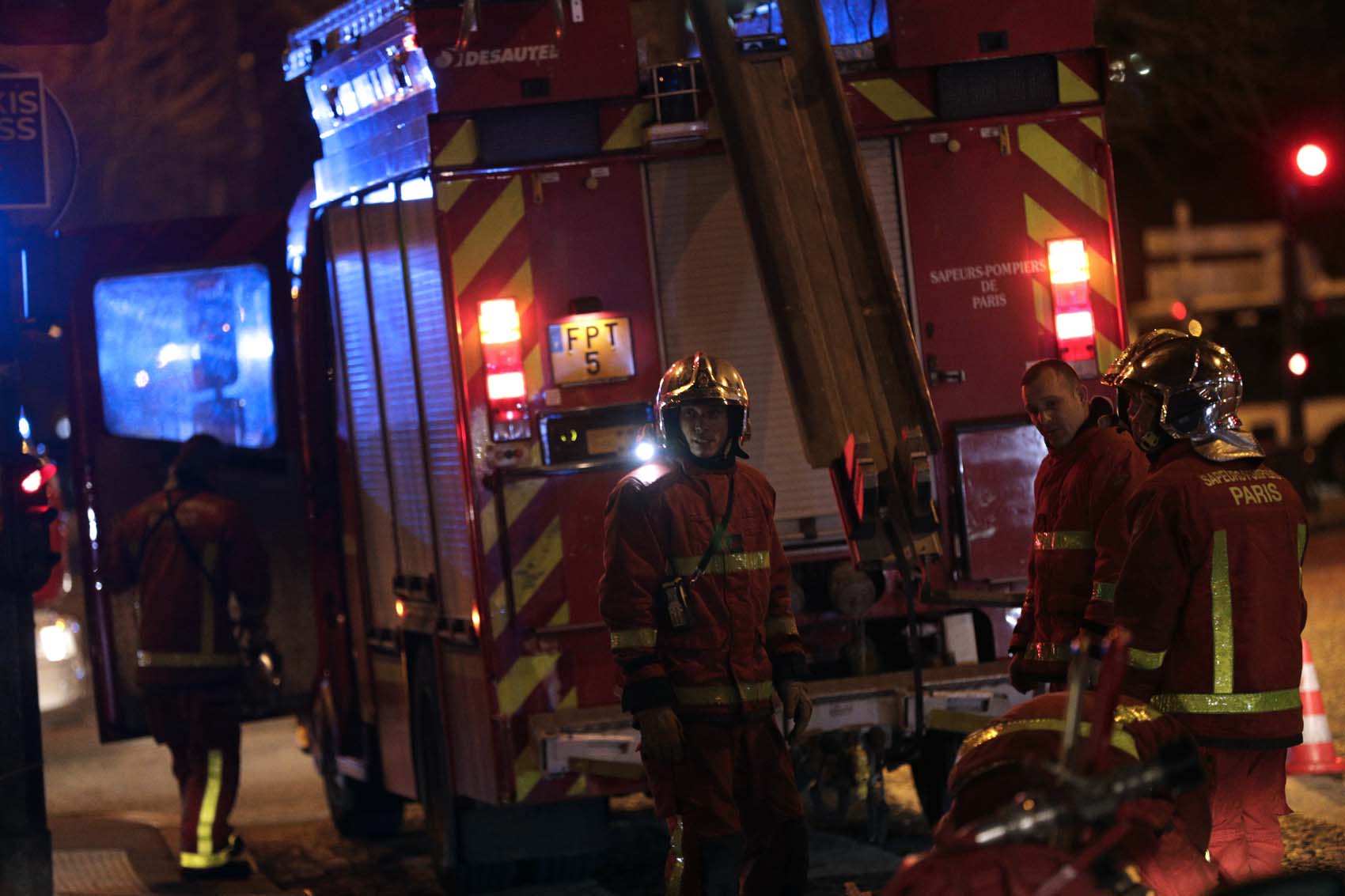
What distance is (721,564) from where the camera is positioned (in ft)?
18.9

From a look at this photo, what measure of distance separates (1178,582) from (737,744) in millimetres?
1424

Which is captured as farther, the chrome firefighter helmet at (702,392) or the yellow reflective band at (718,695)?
the chrome firefighter helmet at (702,392)

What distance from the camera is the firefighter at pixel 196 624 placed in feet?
28.8

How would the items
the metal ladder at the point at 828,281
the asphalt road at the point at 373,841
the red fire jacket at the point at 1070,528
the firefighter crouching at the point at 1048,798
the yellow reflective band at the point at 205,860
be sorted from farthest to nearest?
the yellow reflective band at the point at 205,860, the asphalt road at the point at 373,841, the metal ladder at the point at 828,281, the red fire jacket at the point at 1070,528, the firefighter crouching at the point at 1048,798

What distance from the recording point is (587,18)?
276 inches

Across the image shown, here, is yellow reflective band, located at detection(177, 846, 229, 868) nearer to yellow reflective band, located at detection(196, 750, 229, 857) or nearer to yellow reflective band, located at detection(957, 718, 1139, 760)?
yellow reflective band, located at detection(196, 750, 229, 857)

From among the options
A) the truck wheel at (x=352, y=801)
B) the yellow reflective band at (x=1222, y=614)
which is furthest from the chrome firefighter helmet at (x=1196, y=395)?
the truck wheel at (x=352, y=801)

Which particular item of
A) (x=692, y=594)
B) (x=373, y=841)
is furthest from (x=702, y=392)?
(x=373, y=841)

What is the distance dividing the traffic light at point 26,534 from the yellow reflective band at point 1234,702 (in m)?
4.11

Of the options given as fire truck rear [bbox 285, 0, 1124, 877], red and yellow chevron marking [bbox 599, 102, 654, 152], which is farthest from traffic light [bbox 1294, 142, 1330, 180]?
red and yellow chevron marking [bbox 599, 102, 654, 152]

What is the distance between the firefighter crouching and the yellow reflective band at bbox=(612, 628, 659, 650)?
1839mm

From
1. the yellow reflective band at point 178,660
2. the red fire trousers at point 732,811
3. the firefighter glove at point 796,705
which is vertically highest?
the firefighter glove at point 796,705

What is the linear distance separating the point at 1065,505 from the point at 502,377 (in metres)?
2.06

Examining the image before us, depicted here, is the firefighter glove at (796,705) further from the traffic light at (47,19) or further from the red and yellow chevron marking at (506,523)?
the traffic light at (47,19)
